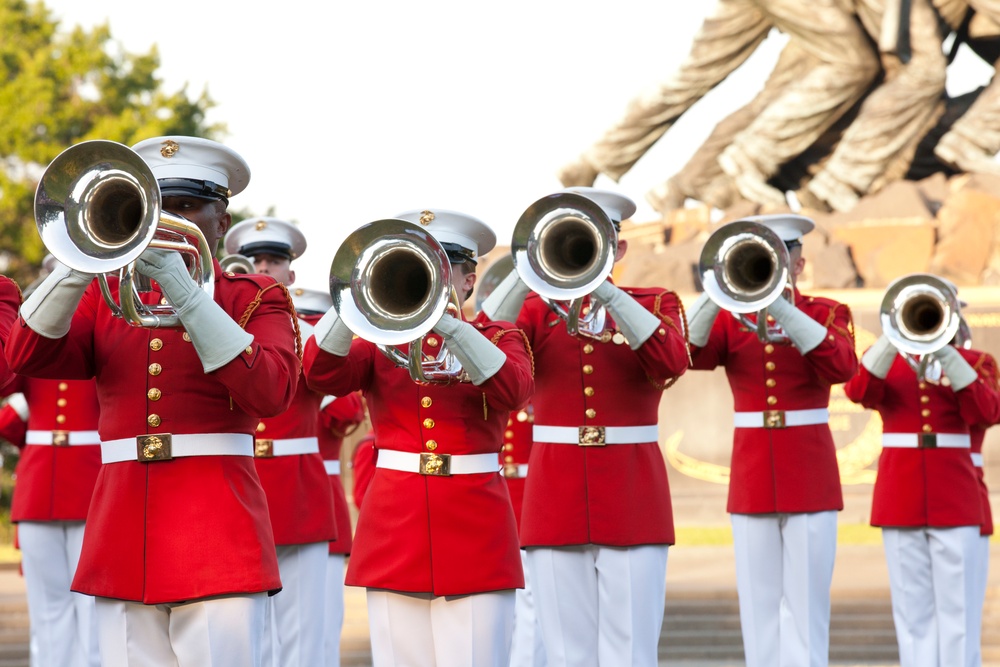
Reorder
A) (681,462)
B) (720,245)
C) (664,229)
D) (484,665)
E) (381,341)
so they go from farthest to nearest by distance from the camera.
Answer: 1. (664,229)
2. (681,462)
3. (720,245)
4. (484,665)
5. (381,341)

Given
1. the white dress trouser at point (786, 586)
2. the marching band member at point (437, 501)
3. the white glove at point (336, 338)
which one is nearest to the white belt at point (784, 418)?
the white dress trouser at point (786, 586)

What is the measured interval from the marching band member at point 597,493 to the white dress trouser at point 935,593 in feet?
8.54

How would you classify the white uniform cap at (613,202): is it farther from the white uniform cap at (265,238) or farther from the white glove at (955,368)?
the white glove at (955,368)

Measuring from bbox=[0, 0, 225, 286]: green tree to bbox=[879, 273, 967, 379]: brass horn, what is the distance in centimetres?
1728

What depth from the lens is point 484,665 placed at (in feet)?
16.0

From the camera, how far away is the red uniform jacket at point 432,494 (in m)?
4.89

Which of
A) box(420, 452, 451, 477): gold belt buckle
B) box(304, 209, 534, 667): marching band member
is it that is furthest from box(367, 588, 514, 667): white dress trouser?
box(420, 452, 451, 477): gold belt buckle

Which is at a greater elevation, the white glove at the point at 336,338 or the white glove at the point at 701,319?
the white glove at the point at 336,338

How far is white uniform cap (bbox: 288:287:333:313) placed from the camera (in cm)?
782

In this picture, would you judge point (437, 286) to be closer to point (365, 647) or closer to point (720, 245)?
point (720, 245)

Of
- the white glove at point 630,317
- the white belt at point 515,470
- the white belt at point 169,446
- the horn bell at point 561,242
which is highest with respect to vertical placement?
the horn bell at point 561,242

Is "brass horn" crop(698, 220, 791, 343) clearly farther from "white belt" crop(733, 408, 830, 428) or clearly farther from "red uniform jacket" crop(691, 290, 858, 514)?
"white belt" crop(733, 408, 830, 428)

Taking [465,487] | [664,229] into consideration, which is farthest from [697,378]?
[465,487]

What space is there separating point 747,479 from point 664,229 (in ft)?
37.6
